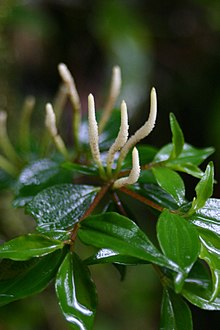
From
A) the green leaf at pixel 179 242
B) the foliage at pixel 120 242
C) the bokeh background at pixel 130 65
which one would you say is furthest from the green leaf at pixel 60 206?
the bokeh background at pixel 130 65

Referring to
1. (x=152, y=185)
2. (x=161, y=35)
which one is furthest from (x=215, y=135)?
(x=152, y=185)

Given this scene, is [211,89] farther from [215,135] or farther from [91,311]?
[91,311]

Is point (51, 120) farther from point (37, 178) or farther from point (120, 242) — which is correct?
point (120, 242)

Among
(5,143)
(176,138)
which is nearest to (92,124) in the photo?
(176,138)

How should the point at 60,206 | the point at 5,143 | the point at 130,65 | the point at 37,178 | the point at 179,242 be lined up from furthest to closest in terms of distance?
1. the point at 130,65
2. the point at 5,143
3. the point at 37,178
4. the point at 60,206
5. the point at 179,242

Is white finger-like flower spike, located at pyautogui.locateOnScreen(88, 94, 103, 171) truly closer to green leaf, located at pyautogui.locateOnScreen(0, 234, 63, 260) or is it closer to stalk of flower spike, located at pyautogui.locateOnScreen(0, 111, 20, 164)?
green leaf, located at pyautogui.locateOnScreen(0, 234, 63, 260)

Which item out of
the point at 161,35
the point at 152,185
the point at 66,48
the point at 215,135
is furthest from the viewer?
the point at 161,35
